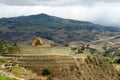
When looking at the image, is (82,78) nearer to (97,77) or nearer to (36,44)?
(97,77)

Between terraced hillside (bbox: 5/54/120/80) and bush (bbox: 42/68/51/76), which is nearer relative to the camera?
bush (bbox: 42/68/51/76)

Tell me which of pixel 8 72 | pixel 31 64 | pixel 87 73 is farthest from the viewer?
pixel 87 73

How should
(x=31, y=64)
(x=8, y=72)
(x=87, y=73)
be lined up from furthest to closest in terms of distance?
(x=87, y=73) → (x=31, y=64) → (x=8, y=72)

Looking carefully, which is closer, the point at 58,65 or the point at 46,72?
the point at 46,72

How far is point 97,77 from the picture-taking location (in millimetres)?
81250

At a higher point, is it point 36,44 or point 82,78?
point 36,44

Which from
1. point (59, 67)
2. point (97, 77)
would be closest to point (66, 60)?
point (59, 67)

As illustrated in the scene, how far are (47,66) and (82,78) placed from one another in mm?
6947

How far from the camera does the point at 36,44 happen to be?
261 feet

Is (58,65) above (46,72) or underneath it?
above

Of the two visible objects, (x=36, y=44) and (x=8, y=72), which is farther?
(x=36, y=44)

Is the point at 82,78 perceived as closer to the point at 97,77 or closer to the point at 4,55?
the point at 97,77

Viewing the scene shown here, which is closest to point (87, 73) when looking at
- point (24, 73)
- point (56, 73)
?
point (56, 73)

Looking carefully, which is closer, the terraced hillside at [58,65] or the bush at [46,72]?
the bush at [46,72]
